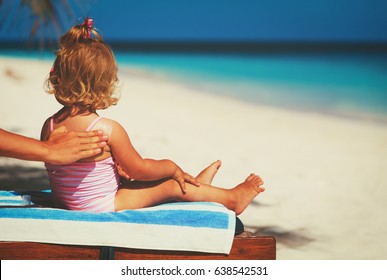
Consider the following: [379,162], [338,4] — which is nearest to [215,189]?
[379,162]

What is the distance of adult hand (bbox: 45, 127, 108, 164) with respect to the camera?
1.97m

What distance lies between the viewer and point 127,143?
2.04 metres

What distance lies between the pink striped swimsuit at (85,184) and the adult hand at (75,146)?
45 mm

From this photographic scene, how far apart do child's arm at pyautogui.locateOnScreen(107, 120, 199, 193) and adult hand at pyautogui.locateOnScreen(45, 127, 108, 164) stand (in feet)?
0.12

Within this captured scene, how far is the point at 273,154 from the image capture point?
12.5 feet

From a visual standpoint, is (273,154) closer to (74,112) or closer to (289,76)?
(74,112)

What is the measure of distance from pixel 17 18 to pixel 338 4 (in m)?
2.27

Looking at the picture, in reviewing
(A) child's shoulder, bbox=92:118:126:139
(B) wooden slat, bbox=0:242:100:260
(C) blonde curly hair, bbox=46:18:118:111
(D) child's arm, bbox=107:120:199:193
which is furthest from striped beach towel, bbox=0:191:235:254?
(C) blonde curly hair, bbox=46:18:118:111

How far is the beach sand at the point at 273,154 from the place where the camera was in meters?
2.77

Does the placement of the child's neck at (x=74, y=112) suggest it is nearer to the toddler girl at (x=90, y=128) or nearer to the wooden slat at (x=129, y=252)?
the toddler girl at (x=90, y=128)

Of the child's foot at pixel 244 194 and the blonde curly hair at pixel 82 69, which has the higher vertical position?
the blonde curly hair at pixel 82 69

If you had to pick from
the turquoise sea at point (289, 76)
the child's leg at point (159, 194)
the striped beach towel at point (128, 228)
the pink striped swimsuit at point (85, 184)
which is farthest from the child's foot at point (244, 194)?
the turquoise sea at point (289, 76)

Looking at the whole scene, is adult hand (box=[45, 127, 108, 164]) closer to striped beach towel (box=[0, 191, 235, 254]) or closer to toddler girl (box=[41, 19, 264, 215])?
toddler girl (box=[41, 19, 264, 215])
